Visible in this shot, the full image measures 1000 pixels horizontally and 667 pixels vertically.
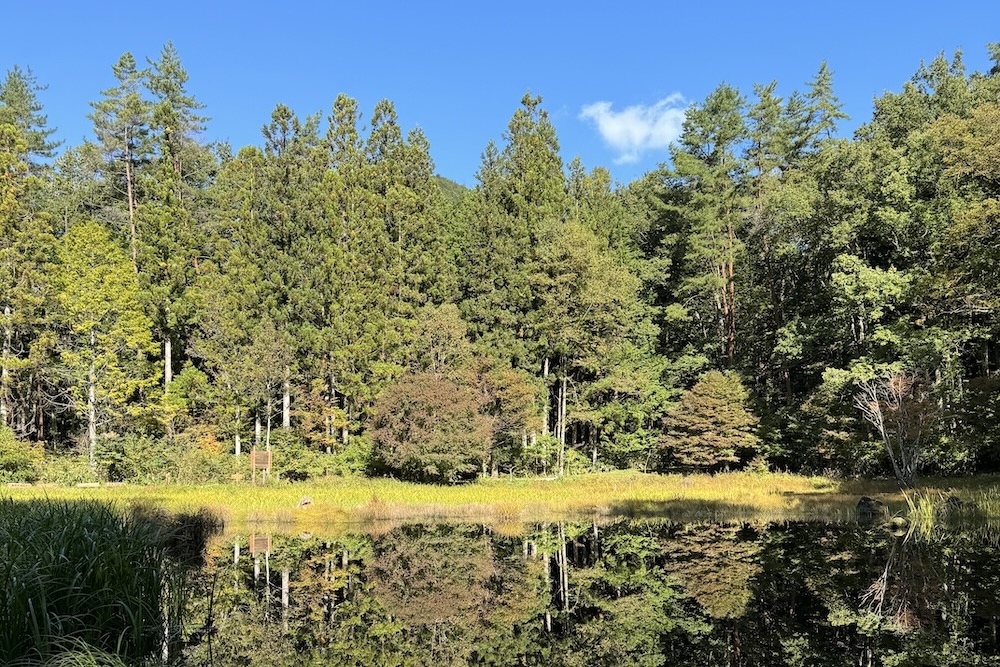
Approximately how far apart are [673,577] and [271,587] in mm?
7671

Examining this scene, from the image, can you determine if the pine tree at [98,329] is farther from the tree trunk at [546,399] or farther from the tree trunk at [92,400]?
the tree trunk at [546,399]

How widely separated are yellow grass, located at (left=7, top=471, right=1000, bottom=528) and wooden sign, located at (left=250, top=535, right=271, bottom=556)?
246 centimetres

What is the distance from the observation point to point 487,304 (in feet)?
118

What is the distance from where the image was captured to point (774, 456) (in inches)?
1312

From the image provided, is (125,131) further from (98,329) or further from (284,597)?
(284,597)

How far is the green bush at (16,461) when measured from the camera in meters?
25.7

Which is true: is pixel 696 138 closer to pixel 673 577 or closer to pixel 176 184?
pixel 176 184

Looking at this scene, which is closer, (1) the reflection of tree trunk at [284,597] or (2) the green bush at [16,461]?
(1) the reflection of tree trunk at [284,597]

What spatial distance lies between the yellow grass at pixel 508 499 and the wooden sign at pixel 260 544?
246cm

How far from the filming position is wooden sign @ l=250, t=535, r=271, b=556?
15.1 metres

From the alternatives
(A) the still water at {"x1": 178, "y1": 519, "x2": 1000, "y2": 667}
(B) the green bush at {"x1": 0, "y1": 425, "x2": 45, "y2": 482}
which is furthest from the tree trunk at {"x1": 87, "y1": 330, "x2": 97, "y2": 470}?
(A) the still water at {"x1": 178, "y1": 519, "x2": 1000, "y2": 667}

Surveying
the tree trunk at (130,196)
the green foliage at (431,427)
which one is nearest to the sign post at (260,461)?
the green foliage at (431,427)

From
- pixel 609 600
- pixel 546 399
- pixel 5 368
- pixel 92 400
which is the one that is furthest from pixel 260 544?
pixel 5 368

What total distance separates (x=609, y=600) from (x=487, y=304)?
26.2 metres
